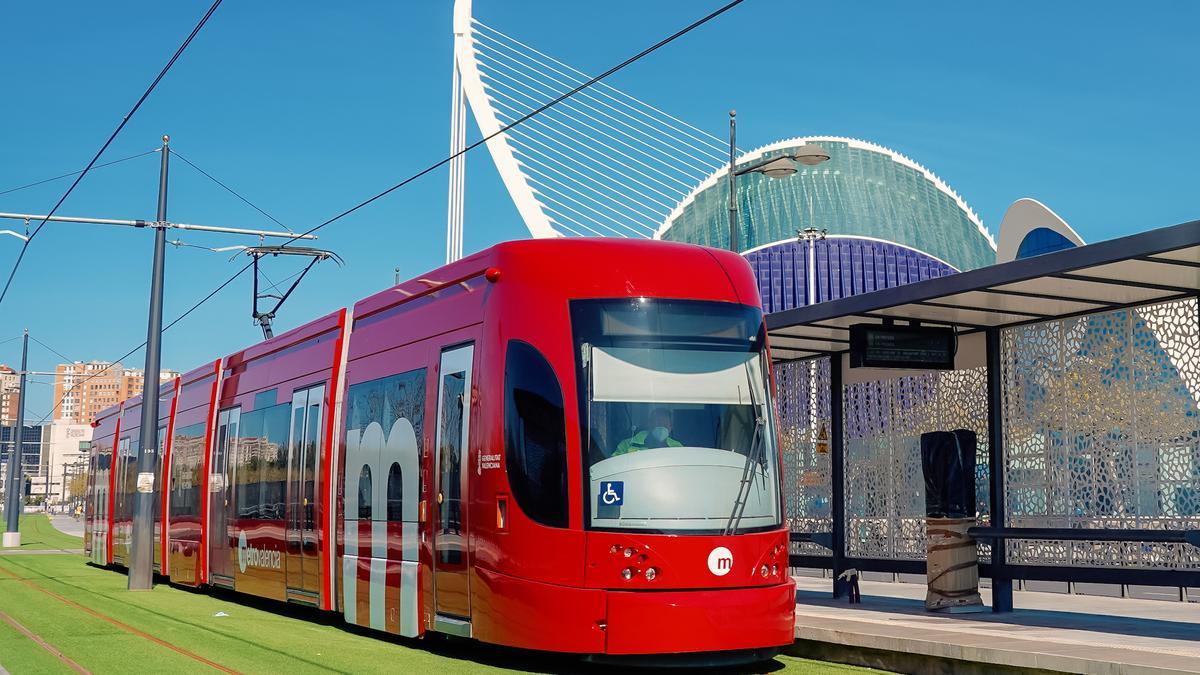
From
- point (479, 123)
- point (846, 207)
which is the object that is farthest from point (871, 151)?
point (479, 123)

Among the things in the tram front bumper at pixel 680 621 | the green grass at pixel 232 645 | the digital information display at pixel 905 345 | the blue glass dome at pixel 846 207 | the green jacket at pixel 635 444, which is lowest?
the green grass at pixel 232 645

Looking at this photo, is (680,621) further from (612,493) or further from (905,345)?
(905,345)

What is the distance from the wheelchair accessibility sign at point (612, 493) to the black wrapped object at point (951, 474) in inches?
239

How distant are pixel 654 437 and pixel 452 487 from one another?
215 cm

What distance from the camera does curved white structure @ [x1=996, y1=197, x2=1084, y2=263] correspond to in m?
67.8

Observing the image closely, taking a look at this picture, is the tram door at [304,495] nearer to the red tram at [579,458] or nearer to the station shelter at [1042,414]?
the red tram at [579,458]

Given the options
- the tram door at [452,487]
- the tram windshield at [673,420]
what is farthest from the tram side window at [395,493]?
the tram windshield at [673,420]

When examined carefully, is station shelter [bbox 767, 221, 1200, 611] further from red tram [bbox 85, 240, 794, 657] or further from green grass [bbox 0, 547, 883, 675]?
green grass [bbox 0, 547, 883, 675]

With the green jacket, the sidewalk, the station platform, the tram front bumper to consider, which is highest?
the green jacket

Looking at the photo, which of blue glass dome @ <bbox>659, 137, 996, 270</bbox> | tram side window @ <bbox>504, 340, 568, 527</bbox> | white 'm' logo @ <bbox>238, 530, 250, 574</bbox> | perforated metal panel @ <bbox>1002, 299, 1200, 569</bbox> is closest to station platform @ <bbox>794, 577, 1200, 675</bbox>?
perforated metal panel @ <bbox>1002, 299, 1200, 569</bbox>

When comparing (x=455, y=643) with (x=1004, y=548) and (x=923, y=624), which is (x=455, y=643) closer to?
(x=923, y=624)

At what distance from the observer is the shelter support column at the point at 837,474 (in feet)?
59.7

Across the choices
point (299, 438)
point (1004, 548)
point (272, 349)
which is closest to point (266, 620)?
point (299, 438)

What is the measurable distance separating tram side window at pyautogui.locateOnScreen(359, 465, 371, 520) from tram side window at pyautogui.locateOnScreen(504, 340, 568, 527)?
3.40 meters
